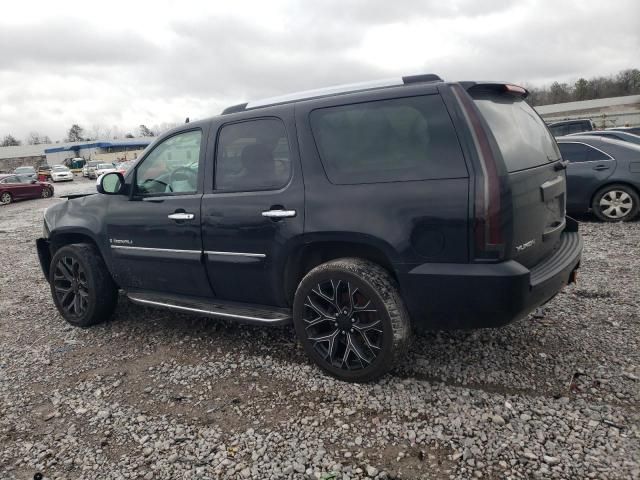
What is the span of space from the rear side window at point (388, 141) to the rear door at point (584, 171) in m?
6.31

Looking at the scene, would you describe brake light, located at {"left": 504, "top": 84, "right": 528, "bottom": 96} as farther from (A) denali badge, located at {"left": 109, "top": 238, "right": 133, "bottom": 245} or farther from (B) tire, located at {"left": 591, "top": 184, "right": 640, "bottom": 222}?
(B) tire, located at {"left": 591, "top": 184, "right": 640, "bottom": 222}

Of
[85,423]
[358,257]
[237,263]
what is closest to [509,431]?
[358,257]

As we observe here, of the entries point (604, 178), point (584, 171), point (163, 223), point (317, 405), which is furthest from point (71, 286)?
point (604, 178)

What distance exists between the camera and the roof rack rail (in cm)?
307

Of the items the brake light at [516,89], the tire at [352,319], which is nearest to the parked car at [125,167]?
the tire at [352,319]

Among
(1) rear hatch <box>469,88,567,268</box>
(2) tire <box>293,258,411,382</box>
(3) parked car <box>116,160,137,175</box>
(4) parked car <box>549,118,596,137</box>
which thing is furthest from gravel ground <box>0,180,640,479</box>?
(4) parked car <box>549,118,596,137</box>

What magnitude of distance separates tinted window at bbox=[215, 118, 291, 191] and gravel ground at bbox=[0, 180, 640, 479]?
54.6 inches

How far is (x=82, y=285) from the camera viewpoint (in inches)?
180

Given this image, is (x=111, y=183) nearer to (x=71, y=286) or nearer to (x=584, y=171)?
(x=71, y=286)

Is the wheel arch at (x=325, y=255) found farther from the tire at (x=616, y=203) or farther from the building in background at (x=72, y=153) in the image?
the building in background at (x=72, y=153)

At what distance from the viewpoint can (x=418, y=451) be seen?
2.50 metres

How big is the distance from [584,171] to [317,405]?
7.17 m

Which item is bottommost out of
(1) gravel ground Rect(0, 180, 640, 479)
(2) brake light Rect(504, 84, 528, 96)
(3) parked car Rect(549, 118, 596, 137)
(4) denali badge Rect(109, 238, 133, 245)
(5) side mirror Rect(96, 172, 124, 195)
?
(1) gravel ground Rect(0, 180, 640, 479)

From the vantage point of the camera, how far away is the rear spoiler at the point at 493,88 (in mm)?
2922
